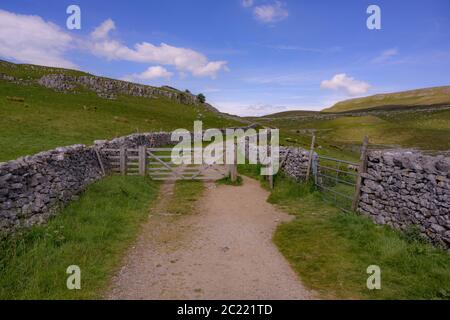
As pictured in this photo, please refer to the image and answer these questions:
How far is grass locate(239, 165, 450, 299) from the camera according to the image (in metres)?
6.35

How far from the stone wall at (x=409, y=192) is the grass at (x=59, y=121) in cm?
1654

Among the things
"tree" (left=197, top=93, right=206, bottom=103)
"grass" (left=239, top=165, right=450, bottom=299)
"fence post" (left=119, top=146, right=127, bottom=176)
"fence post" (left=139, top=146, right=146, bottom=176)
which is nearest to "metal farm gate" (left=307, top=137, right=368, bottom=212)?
"grass" (left=239, top=165, right=450, bottom=299)

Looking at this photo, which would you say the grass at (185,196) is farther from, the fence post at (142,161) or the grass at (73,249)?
the fence post at (142,161)

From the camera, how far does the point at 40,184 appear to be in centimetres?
959

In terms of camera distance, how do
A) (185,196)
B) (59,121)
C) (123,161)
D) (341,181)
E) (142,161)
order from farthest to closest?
(59,121)
(142,161)
(123,161)
(185,196)
(341,181)

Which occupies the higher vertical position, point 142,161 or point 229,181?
point 142,161

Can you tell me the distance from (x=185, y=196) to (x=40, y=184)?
6379mm

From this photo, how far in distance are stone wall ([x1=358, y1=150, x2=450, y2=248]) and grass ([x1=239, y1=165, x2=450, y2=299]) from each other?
42 cm

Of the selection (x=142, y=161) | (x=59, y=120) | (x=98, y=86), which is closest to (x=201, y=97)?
(x=98, y=86)

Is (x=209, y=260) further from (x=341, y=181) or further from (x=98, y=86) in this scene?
(x=98, y=86)

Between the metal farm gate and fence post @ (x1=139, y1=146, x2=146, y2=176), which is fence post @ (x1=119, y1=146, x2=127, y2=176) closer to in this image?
fence post @ (x1=139, y1=146, x2=146, y2=176)

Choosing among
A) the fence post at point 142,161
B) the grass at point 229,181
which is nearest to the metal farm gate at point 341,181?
the grass at point 229,181
